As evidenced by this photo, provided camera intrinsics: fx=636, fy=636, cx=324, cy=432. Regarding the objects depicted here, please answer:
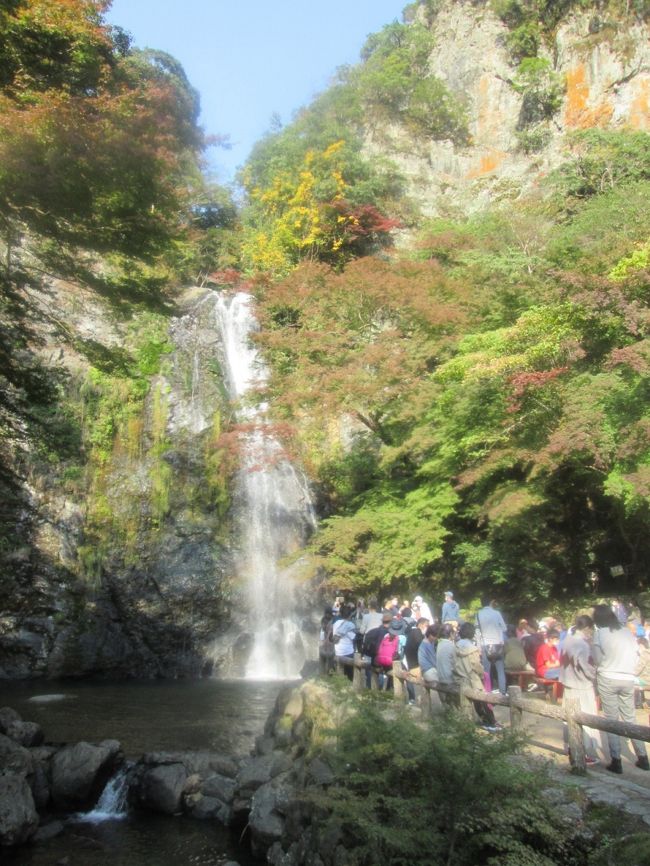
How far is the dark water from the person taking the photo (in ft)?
23.9

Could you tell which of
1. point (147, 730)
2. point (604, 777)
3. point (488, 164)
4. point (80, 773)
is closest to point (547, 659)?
point (604, 777)

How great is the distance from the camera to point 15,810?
741 cm

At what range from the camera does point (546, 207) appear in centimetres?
2302

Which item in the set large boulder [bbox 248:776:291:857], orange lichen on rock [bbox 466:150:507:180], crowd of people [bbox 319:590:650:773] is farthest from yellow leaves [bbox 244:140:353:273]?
large boulder [bbox 248:776:291:857]

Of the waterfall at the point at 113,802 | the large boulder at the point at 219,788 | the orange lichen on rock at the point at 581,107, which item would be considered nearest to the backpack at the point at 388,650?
the large boulder at the point at 219,788

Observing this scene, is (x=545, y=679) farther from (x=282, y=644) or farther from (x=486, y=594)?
(x=282, y=644)

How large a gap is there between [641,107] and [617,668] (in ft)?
98.3

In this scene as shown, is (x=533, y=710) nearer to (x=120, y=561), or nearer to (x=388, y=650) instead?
(x=388, y=650)

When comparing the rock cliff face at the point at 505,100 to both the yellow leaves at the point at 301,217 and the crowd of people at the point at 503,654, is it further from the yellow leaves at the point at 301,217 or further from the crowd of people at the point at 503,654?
the crowd of people at the point at 503,654

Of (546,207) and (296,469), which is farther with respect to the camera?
(546,207)

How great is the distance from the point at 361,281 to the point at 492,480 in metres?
6.68

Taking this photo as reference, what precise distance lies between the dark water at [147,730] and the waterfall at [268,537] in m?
1.80

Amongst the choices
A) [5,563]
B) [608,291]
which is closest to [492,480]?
[608,291]

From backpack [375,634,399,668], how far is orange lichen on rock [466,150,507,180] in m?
30.5
